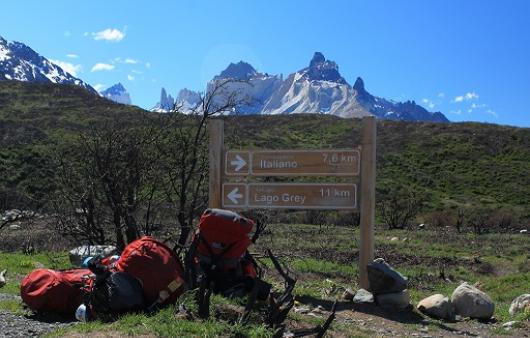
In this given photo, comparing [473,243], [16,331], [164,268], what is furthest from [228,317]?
[473,243]

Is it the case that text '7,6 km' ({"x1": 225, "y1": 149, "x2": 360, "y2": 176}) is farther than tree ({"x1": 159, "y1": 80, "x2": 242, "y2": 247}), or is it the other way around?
tree ({"x1": 159, "y1": 80, "x2": 242, "y2": 247})

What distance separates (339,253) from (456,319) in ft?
31.3

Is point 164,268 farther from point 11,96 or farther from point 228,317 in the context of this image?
point 11,96

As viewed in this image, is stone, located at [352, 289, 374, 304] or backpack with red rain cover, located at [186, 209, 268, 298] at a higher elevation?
backpack with red rain cover, located at [186, 209, 268, 298]

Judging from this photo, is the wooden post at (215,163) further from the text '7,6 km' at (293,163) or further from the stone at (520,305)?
the stone at (520,305)

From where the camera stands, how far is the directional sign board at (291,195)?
909 centimetres

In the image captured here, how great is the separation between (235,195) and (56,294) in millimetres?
3811

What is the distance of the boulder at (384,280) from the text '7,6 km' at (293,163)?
143 cm

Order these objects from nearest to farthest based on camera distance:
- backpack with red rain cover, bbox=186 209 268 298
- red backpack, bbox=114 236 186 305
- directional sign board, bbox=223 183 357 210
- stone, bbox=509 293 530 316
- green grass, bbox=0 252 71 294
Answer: red backpack, bbox=114 236 186 305
backpack with red rain cover, bbox=186 209 268 298
stone, bbox=509 293 530 316
directional sign board, bbox=223 183 357 210
green grass, bbox=0 252 71 294

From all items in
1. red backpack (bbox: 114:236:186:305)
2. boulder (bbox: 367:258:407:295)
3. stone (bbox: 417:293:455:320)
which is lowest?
stone (bbox: 417:293:455:320)

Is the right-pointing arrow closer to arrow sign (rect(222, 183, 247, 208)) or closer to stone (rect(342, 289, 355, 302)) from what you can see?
arrow sign (rect(222, 183, 247, 208))

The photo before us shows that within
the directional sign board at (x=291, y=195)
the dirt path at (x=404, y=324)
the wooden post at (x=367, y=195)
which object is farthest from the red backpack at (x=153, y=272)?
the wooden post at (x=367, y=195)

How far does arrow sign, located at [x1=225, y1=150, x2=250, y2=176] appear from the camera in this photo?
962 centimetres

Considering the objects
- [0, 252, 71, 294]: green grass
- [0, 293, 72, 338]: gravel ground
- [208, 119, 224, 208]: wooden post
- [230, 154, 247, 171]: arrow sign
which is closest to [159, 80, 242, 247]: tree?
[208, 119, 224, 208]: wooden post
